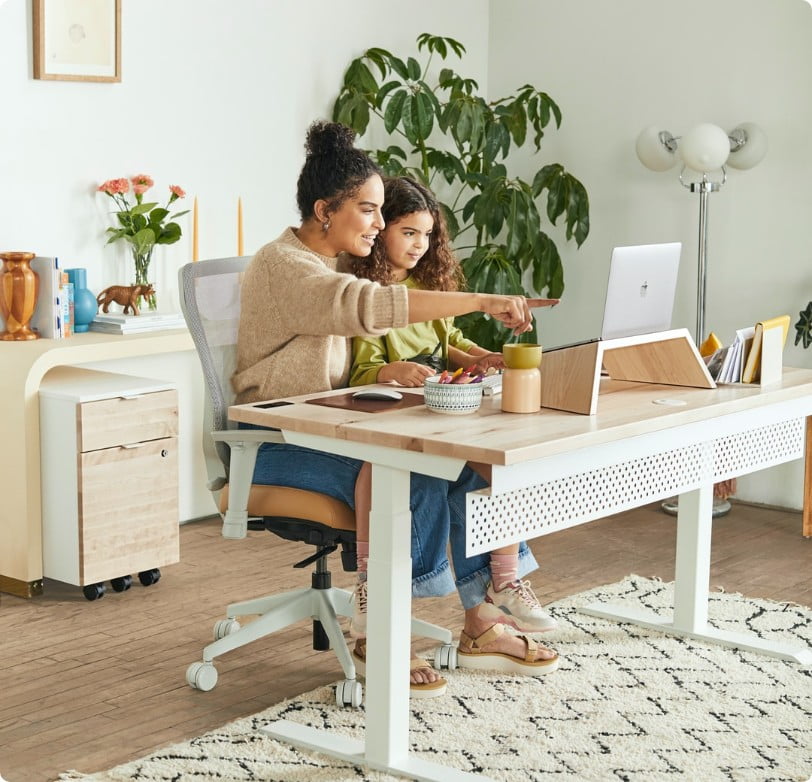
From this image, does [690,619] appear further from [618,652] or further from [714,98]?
[714,98]

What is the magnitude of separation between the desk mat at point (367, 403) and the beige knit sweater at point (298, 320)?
14 centimetres

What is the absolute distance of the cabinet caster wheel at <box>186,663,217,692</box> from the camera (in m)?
2.84

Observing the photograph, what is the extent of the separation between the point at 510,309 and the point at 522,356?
158 mm

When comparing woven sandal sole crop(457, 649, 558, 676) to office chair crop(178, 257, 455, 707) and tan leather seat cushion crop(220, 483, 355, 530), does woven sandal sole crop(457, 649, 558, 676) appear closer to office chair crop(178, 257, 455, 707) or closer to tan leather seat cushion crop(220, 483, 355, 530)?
office chair crop(178, 257, 455, 707)

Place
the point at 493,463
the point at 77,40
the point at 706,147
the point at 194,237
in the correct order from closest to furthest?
the point at 493,463 → the point at 77,40 → the point at 194,237 → the point at 706,147

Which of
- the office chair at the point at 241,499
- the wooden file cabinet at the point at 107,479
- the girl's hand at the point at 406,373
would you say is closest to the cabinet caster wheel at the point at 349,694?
the office chair at the point at 241,499

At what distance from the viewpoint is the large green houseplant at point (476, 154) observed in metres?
4.59

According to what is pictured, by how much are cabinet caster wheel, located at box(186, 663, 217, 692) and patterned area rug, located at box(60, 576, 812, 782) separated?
0.21 m

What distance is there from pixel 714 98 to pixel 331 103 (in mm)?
1421

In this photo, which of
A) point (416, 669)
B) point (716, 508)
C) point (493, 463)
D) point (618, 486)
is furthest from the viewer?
point (716, 508)

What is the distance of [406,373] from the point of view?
9.04 feet

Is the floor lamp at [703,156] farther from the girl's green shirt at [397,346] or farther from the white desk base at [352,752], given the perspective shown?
the white desk base at [352,752]

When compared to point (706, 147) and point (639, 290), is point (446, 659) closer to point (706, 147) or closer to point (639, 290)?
point (639, 290)

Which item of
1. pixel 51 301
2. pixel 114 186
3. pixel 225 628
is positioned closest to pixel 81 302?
pixel 51 301
